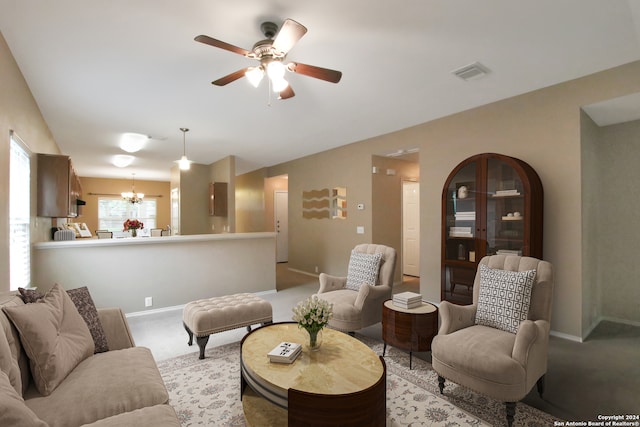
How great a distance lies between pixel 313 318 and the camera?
6.77ft

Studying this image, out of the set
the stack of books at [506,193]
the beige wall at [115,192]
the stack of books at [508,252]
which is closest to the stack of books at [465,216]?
the stack of books at [506,193]

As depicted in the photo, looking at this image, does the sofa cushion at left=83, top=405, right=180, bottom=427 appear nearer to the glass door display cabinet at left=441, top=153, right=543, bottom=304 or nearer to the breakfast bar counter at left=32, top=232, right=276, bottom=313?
the breakfast bar counter at left=32, top=232, right=276, bottom=313

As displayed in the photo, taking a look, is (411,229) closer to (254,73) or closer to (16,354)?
(254,73)

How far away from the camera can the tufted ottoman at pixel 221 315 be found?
286cm

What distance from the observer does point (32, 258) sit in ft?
11.6

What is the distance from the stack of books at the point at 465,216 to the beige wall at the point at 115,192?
Result: 10.4 m

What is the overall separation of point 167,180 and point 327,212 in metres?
7.45

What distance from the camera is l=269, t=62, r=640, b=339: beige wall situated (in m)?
3.24

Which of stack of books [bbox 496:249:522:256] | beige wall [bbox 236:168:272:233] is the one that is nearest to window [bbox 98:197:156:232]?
beige wall [bbox 236:168:272:233]

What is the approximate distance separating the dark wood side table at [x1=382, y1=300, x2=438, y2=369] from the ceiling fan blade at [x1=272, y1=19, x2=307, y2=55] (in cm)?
223

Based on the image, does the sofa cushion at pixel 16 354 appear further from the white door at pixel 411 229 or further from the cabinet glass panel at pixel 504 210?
the white door at pixel 411 229

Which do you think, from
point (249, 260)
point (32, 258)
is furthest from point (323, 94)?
point (32, 258)

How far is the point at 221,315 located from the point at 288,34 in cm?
240

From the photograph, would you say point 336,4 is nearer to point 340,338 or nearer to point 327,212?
point 340,338
